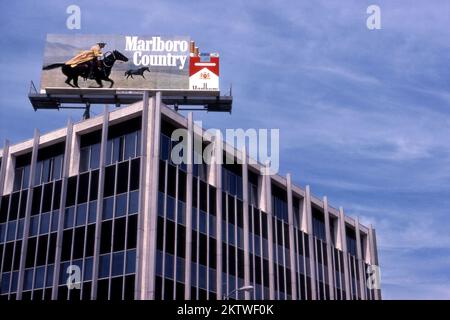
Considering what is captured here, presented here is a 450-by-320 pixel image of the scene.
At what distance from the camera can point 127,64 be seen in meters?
49.9

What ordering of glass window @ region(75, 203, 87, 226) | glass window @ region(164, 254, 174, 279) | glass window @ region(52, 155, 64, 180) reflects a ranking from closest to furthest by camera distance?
1. glass window @ region(164, 254, 174, 279)
2. glass window @ region(75, 203, 87, 226)
3. glass window @ region(52, 155, 64, 180)

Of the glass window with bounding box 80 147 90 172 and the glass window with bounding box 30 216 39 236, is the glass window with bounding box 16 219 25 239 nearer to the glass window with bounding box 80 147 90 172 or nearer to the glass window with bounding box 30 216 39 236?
the glass window with bounding box 30 216 39 236

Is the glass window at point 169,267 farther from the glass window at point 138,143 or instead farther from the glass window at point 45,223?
the glass window at point 45,223

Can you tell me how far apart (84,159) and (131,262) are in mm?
10196

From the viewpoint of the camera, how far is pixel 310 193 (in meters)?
56.6

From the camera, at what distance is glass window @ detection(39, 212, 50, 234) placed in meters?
40.8

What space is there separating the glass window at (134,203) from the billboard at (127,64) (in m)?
14.0

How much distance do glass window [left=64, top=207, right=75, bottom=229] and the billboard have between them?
12521 mm

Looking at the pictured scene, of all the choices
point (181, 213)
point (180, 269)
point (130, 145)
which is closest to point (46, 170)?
point (130, 145)

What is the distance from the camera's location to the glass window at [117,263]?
3549 cm

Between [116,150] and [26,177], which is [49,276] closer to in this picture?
[116,150]

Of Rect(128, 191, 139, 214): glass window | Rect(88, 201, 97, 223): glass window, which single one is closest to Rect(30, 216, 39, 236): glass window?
Rect(88, 201, 97, 223): glass window

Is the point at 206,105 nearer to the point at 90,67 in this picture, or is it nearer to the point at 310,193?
the point at 90,67
